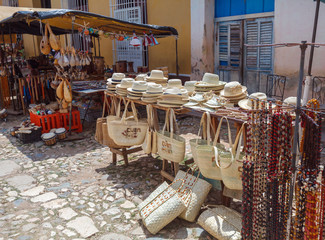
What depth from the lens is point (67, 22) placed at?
794cm

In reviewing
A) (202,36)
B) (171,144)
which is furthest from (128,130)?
→ (202,36)

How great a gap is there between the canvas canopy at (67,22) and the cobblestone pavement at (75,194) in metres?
2.74

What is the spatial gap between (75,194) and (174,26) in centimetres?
722

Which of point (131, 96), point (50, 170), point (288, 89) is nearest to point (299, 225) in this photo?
point (131, 96)

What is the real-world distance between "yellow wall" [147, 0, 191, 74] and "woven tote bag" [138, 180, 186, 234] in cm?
689

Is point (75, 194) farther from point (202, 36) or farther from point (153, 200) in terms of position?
point (202, 36)

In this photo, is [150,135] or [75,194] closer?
[150,135]

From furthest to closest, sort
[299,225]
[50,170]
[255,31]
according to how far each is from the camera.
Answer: [255,31]
[50,170]
[299,225]

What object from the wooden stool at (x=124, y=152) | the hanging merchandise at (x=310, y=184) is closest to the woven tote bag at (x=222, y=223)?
the hanging merchandise at (x=310, y=184)

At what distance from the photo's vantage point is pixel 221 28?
8883 mm

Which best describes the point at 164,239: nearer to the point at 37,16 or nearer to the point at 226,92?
the point at 226,92

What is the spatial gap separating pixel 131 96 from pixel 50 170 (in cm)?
197

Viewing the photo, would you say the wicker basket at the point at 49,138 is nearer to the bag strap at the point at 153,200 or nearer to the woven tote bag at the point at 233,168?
the bag strap at the point at 153,200

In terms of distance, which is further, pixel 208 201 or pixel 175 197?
pixel 208 201
